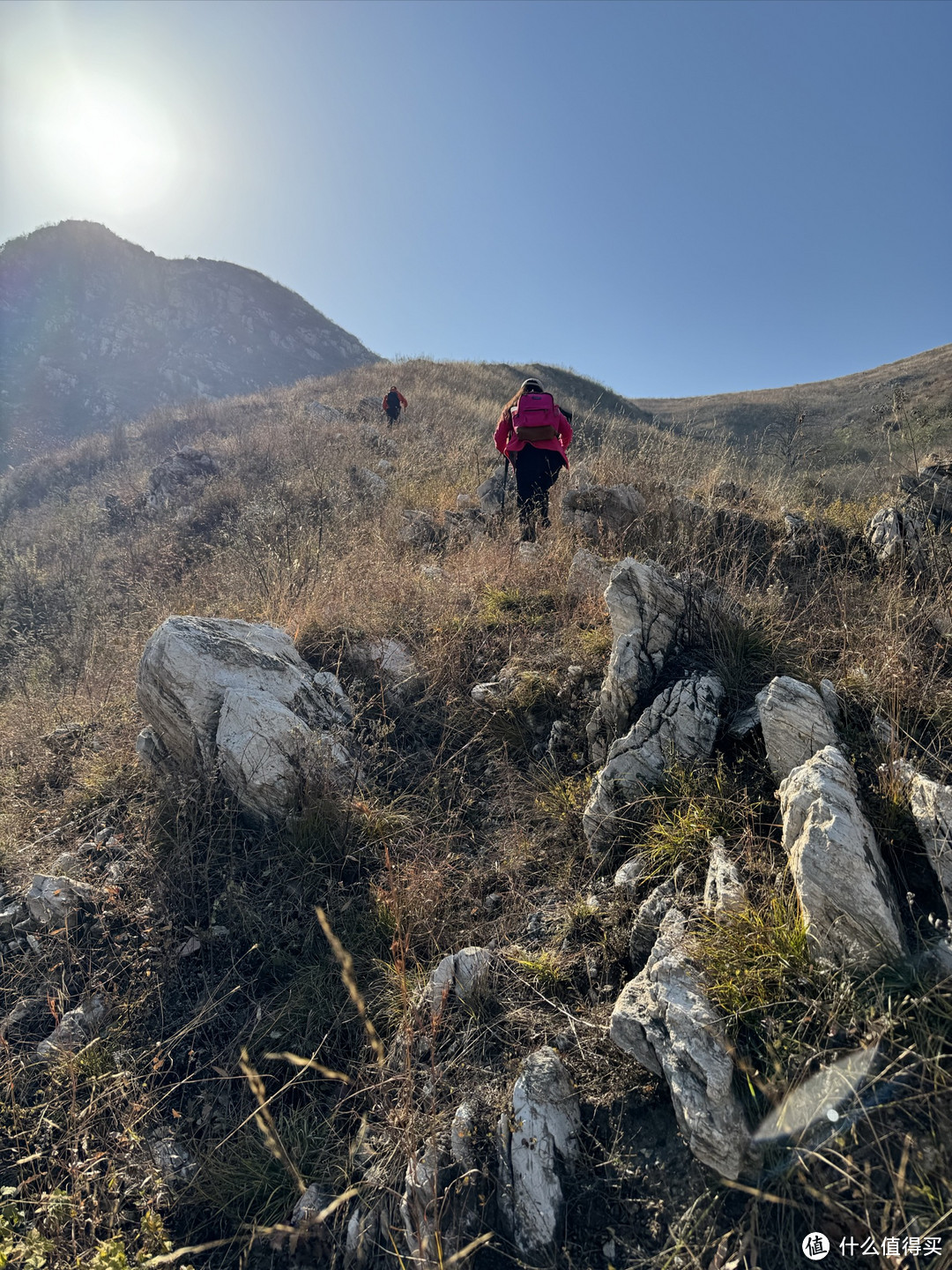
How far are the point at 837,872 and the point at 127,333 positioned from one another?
4437 centimetres

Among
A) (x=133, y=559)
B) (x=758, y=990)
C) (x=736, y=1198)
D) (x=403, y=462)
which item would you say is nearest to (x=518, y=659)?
(x=758, y=990)

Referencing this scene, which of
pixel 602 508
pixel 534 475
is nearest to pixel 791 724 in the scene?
pixel 602 508

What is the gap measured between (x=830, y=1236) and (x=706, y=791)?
1.46 m

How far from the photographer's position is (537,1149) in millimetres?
1843

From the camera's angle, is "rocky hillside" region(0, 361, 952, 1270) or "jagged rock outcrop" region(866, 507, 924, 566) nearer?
"rocky hillside" region(0, 361, 952, 1270)

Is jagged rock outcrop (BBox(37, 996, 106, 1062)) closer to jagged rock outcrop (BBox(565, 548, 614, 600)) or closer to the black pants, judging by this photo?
jagged rock outcrop (BBox(565, 548, 614, 600))

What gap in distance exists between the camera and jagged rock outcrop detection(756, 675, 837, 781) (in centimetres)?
251

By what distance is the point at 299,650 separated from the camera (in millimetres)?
4656

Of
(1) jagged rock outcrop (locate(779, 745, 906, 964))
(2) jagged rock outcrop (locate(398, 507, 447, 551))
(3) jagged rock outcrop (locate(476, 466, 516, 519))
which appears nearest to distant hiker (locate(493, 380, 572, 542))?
(3) jagged rock outcrop (locate(476, 466, 516, 519))

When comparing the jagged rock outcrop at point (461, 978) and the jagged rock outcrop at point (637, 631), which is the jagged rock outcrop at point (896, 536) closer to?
the jagged rock outcrop at point (637, 631)

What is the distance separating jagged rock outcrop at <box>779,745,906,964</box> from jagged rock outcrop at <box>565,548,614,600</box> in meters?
2.75

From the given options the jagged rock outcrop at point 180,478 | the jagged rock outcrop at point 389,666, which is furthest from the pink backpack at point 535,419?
the jagged rock outcrop at point 180,478

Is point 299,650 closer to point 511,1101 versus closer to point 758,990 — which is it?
point 511,1101

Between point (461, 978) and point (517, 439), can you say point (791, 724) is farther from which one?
point (517, 439)
